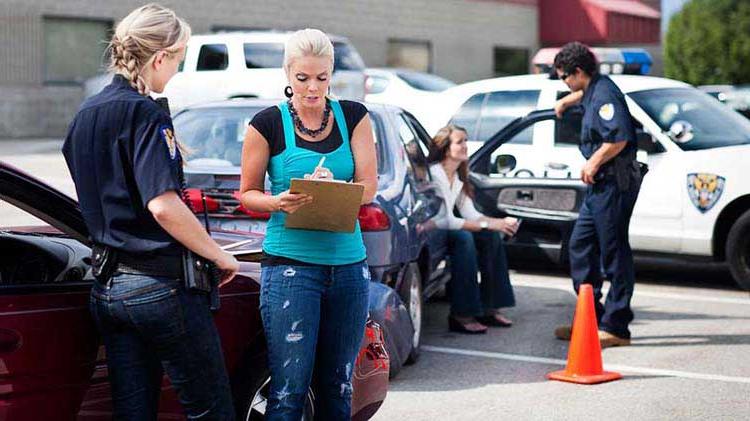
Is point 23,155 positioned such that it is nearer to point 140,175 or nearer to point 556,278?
point 556,278

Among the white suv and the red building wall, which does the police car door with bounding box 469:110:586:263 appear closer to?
the white suv

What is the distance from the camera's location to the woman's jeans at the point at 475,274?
8.30m

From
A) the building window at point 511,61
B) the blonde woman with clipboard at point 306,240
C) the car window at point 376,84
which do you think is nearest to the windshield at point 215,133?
the blonde woman with clipboard at point 306,240

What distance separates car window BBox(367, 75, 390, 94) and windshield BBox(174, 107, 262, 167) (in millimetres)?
14801

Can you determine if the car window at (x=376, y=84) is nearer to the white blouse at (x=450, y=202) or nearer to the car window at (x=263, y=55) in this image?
the car window at (x=263, y=55)

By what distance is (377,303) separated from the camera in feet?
19.9

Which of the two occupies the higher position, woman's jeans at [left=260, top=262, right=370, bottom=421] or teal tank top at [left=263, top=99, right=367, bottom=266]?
teal tank top at [left=263, top=99, right=367, bottom=266]

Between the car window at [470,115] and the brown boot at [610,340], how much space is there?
3.60 meters

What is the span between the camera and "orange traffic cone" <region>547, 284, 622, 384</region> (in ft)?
22.7

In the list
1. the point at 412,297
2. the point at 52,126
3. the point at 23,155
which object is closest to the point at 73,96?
the point at 52,126

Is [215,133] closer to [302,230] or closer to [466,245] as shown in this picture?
[466,245]

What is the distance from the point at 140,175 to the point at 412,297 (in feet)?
13.1

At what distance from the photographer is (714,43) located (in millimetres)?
34312

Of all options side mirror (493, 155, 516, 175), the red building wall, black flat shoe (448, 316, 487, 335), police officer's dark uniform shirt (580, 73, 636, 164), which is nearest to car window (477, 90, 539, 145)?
side mirror (493, 155, 516, 175)
